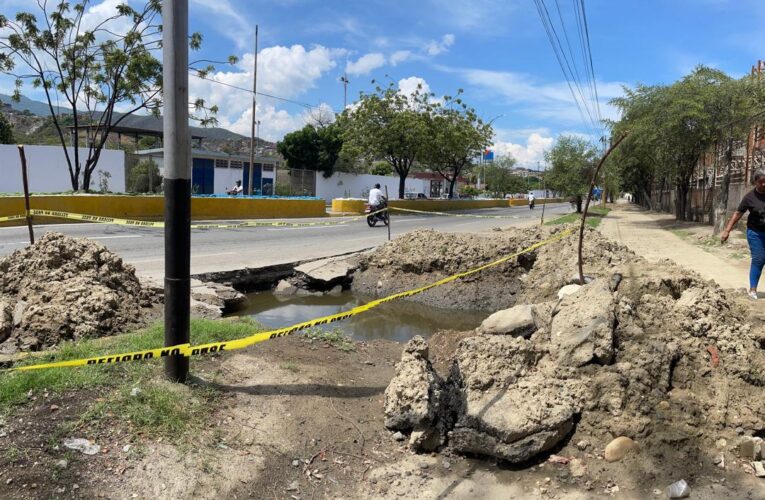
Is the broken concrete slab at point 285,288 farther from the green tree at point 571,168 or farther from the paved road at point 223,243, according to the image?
the green tree at point 571,168

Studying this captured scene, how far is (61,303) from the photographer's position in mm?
5020

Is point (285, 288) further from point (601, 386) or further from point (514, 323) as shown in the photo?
point (601, 386)

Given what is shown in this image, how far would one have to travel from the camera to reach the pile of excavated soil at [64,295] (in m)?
4.77

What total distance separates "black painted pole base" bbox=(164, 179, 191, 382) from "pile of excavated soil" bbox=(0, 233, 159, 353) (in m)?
Result: 1.62

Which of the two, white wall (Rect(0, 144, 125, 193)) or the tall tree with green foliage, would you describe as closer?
the tall tree with green foliage

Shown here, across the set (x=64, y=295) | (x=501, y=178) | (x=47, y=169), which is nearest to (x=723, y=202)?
(x=64, y=295)

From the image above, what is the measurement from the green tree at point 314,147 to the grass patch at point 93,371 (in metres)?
37.5

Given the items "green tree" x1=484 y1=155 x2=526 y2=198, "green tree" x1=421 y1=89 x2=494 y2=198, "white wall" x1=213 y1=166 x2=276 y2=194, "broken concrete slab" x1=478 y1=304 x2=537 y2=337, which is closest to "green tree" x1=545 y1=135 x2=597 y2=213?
"green tree" x1=421 y1=89 x2=494 y2=198

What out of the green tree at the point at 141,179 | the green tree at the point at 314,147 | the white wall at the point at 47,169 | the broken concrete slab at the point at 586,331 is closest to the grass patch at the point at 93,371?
the broken concrete slab at the point at 586,331

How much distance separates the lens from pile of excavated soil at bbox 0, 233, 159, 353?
477 cm

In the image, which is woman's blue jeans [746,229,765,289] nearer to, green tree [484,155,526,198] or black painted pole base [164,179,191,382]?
black painted pole base [164,179,191,382]

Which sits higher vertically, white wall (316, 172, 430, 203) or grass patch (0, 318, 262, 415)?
white wall (316, 172, 430, 203)

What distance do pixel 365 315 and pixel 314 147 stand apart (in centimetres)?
3526

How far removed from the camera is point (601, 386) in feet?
12.7
